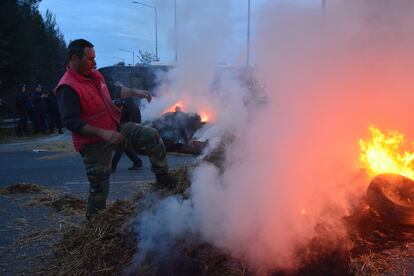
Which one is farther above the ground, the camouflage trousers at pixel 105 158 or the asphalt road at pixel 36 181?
the camouflage trousers at pixel 105 158

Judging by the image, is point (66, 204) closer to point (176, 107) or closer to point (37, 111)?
point (176, 107)

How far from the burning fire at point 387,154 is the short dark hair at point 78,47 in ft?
9.45

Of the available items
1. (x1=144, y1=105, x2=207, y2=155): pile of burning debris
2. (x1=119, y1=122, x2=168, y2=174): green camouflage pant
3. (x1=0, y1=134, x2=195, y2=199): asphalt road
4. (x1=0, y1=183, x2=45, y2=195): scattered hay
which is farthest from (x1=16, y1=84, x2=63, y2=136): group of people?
(x1=119, y1=122, x2=168, y2=174): green camouflage pant

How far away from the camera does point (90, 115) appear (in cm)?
447

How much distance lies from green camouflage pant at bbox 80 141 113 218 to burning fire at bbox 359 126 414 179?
2556 mm

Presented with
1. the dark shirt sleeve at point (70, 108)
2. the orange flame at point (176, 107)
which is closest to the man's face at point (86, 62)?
the dark shirt sleeve at point (70, 108)

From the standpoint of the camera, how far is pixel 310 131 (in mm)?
4562

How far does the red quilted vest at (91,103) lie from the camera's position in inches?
173

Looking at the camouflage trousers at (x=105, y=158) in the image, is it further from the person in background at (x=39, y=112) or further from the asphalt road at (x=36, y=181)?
the person in background at (x=39, y=112)

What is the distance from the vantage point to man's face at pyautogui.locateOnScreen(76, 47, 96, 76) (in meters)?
4.43

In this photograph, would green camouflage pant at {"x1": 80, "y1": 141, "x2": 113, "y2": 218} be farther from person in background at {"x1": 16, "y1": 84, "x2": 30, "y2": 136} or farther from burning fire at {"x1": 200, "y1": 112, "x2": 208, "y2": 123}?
person in background at {"x1": 16, "y1": 84, "x2": 30, "y2": 136}

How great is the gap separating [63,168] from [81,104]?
19.8 ft

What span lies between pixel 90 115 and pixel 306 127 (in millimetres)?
2004

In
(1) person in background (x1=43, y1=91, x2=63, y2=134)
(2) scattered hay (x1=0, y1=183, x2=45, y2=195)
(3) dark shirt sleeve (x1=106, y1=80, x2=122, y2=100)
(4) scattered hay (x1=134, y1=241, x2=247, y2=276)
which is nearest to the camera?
(4) scattered hay (x1=134, y1=241, x2=247, y2=276)
